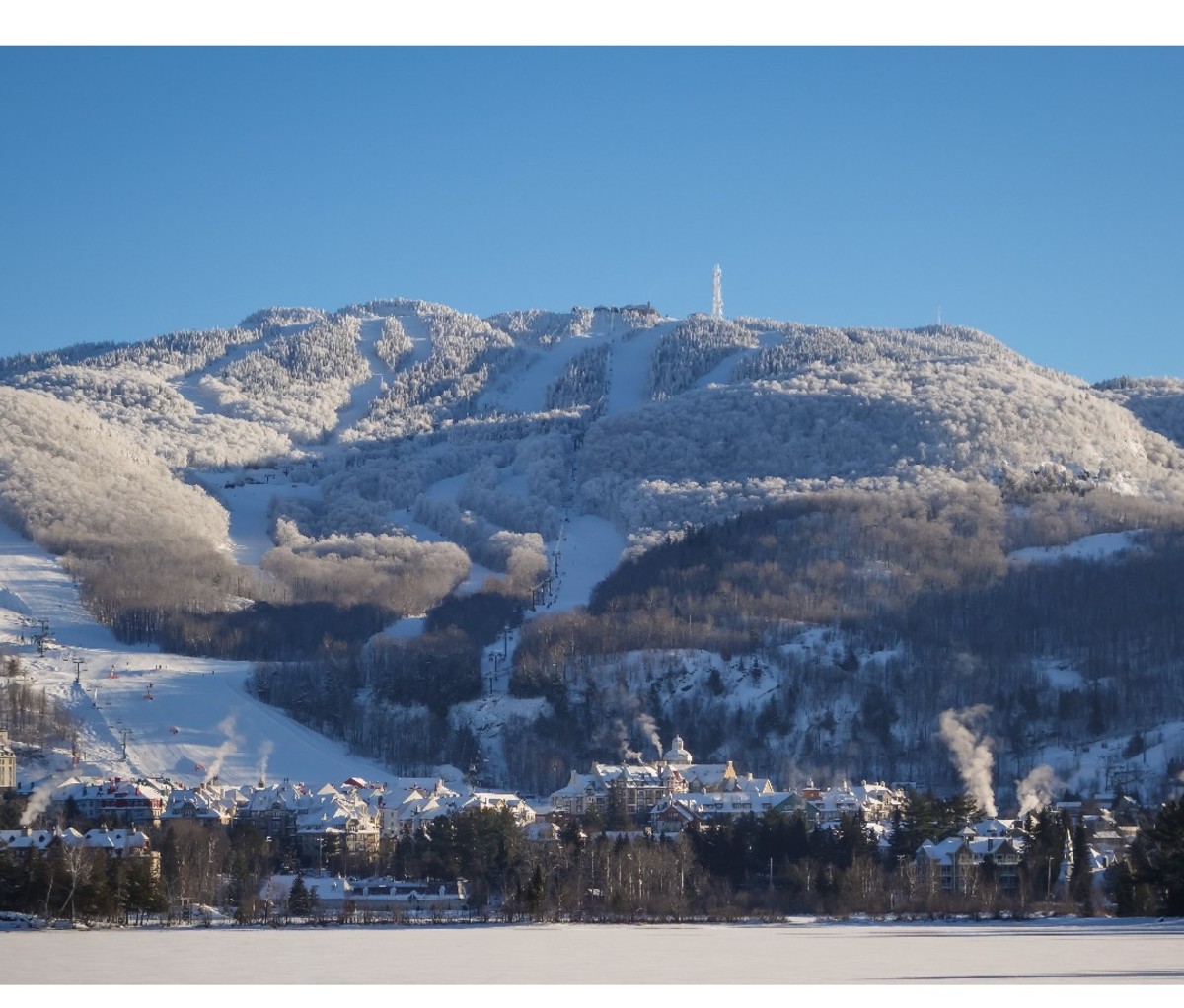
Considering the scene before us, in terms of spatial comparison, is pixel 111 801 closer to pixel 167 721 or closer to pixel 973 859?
pixel 167 721

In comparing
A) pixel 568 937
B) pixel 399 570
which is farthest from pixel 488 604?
pixel 568 937

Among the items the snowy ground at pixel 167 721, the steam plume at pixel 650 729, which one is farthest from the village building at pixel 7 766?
the steam plume at pixel 650 729

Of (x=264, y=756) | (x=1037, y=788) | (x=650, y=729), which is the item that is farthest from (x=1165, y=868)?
(x=264, y=756)

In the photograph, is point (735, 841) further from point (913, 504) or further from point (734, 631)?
point (913, 504)

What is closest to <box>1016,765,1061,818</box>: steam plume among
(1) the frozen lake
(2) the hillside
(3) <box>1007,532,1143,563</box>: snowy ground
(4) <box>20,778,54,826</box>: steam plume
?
(2) the hillside

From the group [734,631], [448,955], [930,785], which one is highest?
[734,631]

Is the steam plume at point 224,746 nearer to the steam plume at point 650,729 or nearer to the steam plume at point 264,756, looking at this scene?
the steam plume at point 264,756
